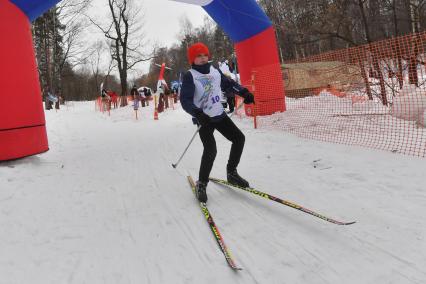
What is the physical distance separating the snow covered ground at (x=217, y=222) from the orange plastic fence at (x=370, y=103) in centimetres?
106

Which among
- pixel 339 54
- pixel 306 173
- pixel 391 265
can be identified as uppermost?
pixel 339 54

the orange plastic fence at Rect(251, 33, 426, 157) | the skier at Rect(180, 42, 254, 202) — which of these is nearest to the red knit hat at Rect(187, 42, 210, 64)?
the skier at Rect(180, 42, 254, 202)

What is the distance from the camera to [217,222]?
3553 mm

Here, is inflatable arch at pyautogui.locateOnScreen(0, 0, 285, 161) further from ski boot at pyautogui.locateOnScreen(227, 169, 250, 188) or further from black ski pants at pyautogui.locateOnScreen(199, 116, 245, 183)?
ski boot at pyautogui.locateOnScreen(227, 169, 250, 188)

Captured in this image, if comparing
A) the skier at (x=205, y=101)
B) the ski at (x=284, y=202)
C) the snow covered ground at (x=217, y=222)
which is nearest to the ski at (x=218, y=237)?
the snow covered ground at (x=217, y=222)

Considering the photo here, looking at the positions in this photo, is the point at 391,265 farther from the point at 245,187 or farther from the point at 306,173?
the point at 306,173

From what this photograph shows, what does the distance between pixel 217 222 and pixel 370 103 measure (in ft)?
24.6

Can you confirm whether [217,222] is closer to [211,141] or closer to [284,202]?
[284,202]

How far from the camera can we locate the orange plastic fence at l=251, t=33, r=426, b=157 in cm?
664

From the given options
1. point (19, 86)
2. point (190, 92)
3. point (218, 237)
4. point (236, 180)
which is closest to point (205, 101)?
point (190, 92)

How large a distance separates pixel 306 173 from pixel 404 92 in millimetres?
4498

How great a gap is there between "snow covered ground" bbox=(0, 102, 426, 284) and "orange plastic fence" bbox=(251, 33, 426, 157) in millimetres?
1062

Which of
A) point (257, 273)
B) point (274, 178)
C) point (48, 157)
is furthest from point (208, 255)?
point (48, 157)

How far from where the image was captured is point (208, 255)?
291cm
